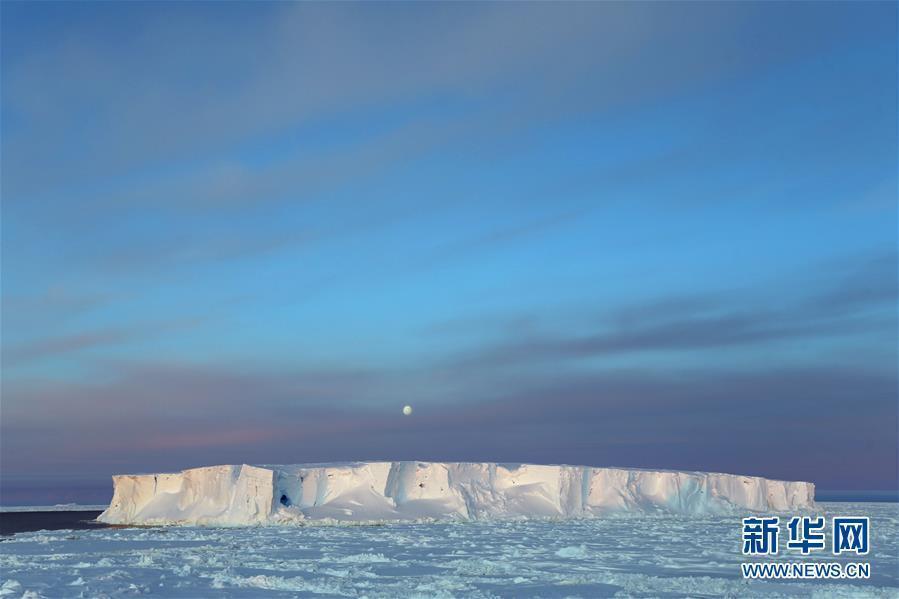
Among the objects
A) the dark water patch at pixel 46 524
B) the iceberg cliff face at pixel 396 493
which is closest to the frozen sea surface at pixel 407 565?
the iceberg cliff face at pixel 396 493

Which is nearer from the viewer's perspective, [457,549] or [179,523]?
[457,549]

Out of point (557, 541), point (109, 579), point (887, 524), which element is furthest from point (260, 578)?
point (887, 524)

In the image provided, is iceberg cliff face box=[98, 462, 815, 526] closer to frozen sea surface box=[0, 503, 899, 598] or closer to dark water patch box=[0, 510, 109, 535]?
dark water patch box=[0, 510, 109, 535]

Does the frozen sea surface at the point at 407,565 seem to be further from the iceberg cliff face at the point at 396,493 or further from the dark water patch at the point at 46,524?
the dark water patch at the point at 46,524

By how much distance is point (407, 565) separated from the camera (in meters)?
14.9

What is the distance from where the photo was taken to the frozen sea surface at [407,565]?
11688 millimetres

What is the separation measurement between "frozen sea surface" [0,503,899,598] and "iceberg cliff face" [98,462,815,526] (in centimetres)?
695

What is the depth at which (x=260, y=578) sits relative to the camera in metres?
12.6

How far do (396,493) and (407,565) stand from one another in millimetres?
18048

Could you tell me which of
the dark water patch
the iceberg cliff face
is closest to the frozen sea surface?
the iceberg cliff face

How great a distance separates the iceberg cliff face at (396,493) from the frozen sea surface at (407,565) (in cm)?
695

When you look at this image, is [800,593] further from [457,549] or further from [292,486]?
[292,486]

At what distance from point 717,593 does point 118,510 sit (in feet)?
98.8

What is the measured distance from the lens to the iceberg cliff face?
30531 millimetres
